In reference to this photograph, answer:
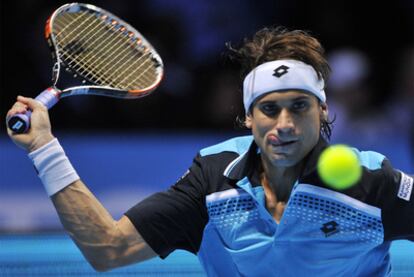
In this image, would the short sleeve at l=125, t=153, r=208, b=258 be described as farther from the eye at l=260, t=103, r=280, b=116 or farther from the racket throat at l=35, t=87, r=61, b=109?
the racket throat at l=35, t=87, r=61, b=109

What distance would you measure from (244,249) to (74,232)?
65 cm

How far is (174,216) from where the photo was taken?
3803 millimetres

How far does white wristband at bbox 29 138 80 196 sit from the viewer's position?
11.8 feet

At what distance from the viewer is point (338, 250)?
3764 mm

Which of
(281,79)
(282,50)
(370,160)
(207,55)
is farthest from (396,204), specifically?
(207,55)

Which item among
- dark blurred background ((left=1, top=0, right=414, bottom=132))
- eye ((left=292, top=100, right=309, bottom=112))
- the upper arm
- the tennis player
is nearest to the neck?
the tennis player

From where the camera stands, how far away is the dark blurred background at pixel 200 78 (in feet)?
26.2

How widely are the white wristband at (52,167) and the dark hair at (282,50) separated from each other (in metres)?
0.84

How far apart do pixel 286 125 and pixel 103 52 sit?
45.6 inches

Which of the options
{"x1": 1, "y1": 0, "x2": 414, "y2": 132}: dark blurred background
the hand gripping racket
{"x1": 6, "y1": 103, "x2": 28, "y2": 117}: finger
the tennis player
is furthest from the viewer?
{"x1": 1, "y1": 0, "x2": 414, "y2": 132}: dark blurred background

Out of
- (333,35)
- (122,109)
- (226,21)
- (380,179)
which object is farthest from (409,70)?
(380,179)

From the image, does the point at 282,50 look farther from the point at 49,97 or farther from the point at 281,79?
the point at 49,97

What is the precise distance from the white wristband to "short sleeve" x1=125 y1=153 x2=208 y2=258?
1.02 feet

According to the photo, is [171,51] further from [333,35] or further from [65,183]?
[65,183]
